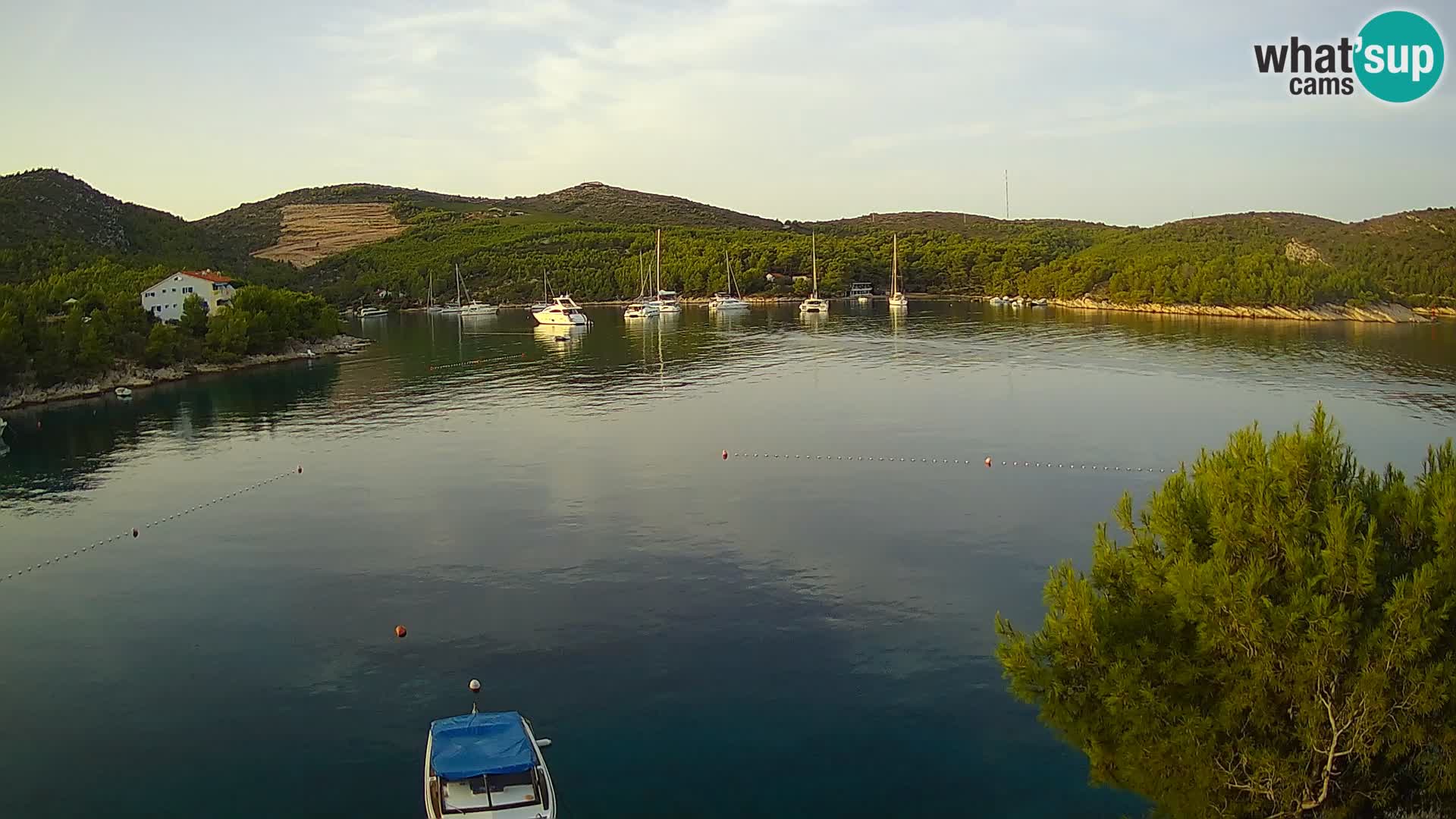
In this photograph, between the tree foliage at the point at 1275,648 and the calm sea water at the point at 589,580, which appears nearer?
the tree foliage at the point at 1275,648

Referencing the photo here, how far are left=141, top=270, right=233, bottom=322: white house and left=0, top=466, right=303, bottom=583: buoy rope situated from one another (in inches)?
1855

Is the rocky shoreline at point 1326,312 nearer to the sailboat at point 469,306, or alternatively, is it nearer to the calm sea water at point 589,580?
the calm sea water at point 589,580

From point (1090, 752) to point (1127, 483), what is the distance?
90.6ft

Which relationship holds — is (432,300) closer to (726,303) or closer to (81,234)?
(726,303)

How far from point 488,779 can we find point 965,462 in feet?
101

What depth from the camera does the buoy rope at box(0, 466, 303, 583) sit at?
31.8m

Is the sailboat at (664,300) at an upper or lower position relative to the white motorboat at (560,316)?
upper

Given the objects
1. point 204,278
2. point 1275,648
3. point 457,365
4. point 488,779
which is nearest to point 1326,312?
point 457,365

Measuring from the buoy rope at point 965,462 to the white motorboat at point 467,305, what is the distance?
10634 centimetres

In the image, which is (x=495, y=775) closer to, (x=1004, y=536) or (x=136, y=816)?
(x=136, y=816)

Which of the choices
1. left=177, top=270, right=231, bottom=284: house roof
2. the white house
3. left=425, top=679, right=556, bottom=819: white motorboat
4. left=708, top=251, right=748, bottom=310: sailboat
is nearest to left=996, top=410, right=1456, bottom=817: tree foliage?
left=425, top=679, right=556, bottom=819: white motorboat

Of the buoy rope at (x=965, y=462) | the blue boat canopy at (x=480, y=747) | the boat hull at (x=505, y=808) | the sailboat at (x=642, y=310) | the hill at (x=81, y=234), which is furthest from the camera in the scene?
the sailboat at (x=642, y=310)

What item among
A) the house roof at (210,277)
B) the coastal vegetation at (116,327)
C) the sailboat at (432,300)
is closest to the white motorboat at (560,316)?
the coastal vegetation at (116,327)

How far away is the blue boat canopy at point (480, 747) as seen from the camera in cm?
1625
